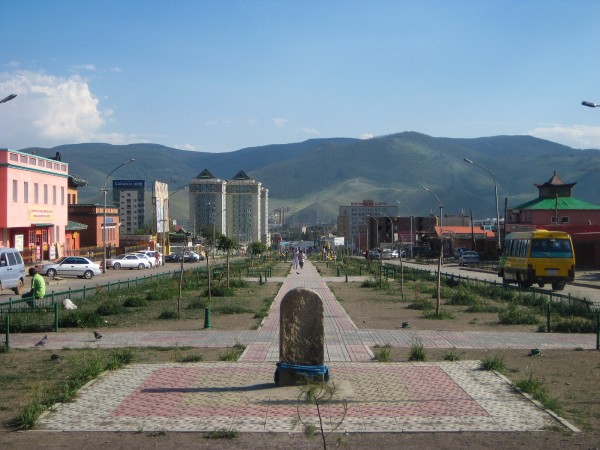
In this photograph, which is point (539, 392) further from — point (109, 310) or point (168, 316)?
point (109, 310)

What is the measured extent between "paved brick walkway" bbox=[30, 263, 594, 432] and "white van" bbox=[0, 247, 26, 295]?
17256 mm

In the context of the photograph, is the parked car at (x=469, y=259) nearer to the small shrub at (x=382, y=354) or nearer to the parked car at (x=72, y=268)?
the parked car at (x=72, y=268)

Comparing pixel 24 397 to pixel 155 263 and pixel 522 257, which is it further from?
pixel 155 263

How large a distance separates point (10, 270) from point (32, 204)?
2588 cm

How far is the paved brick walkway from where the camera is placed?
9750mm

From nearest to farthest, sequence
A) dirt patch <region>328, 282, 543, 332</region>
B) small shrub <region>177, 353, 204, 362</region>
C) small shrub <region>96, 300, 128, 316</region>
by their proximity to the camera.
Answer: small shrub <region>177, 353, 204, 362</region> < dirt patch <region>328, 282, 543, 332</region> < small shrub <region>96, 300, 128, 316</region>

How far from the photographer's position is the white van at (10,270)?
29.7m

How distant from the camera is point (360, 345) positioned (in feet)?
55.2

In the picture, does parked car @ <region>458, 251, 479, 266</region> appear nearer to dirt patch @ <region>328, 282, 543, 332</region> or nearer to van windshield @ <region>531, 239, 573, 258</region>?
van windshield @ <region>531, 239, 573, 258</region>

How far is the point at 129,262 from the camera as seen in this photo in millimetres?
61031

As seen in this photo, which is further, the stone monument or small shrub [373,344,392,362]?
small shrub [373,344,392,362]

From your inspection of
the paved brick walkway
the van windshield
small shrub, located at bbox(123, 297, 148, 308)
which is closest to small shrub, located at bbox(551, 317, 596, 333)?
the paved brick walkway

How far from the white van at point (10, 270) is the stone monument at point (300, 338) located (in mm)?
20887

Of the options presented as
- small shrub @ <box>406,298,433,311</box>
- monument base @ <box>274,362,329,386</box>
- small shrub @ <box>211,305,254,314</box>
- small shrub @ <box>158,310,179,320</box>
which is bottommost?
small shrub @ <box>406,298,433,311</box>
